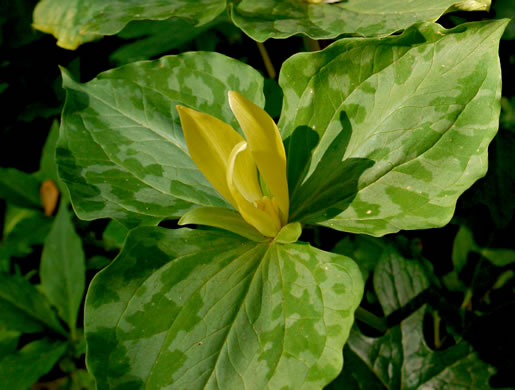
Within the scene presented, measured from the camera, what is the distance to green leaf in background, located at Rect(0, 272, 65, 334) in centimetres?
132

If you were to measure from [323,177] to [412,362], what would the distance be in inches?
19.4

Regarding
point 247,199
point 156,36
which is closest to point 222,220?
point 247,199

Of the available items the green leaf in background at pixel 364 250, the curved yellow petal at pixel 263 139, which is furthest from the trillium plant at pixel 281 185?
the green leaf in background at pixel 364 250

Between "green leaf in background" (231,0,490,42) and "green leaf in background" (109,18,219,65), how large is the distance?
1.69 feet

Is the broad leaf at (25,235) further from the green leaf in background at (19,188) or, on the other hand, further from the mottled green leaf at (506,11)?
the mottled green leaf at (506,11)

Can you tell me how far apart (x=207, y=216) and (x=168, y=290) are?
0.15 metres

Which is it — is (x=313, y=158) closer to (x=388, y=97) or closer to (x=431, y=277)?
(x=388, y=97)

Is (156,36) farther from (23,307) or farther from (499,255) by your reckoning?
(499,255)

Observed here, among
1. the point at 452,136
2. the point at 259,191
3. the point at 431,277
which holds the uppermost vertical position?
the point at 452,136

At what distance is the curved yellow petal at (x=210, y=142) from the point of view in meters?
0.79

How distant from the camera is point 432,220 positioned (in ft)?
2.58

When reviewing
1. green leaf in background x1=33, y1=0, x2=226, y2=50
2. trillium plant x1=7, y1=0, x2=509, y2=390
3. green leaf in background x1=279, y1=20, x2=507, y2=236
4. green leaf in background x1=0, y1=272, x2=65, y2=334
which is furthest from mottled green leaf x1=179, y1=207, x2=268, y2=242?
green leaf in background x1=0, y1=272, x2=65, y2=334

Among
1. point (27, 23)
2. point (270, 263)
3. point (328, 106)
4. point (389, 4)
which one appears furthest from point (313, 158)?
point (27, 23)

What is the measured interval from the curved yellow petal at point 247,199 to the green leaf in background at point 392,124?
81mm
